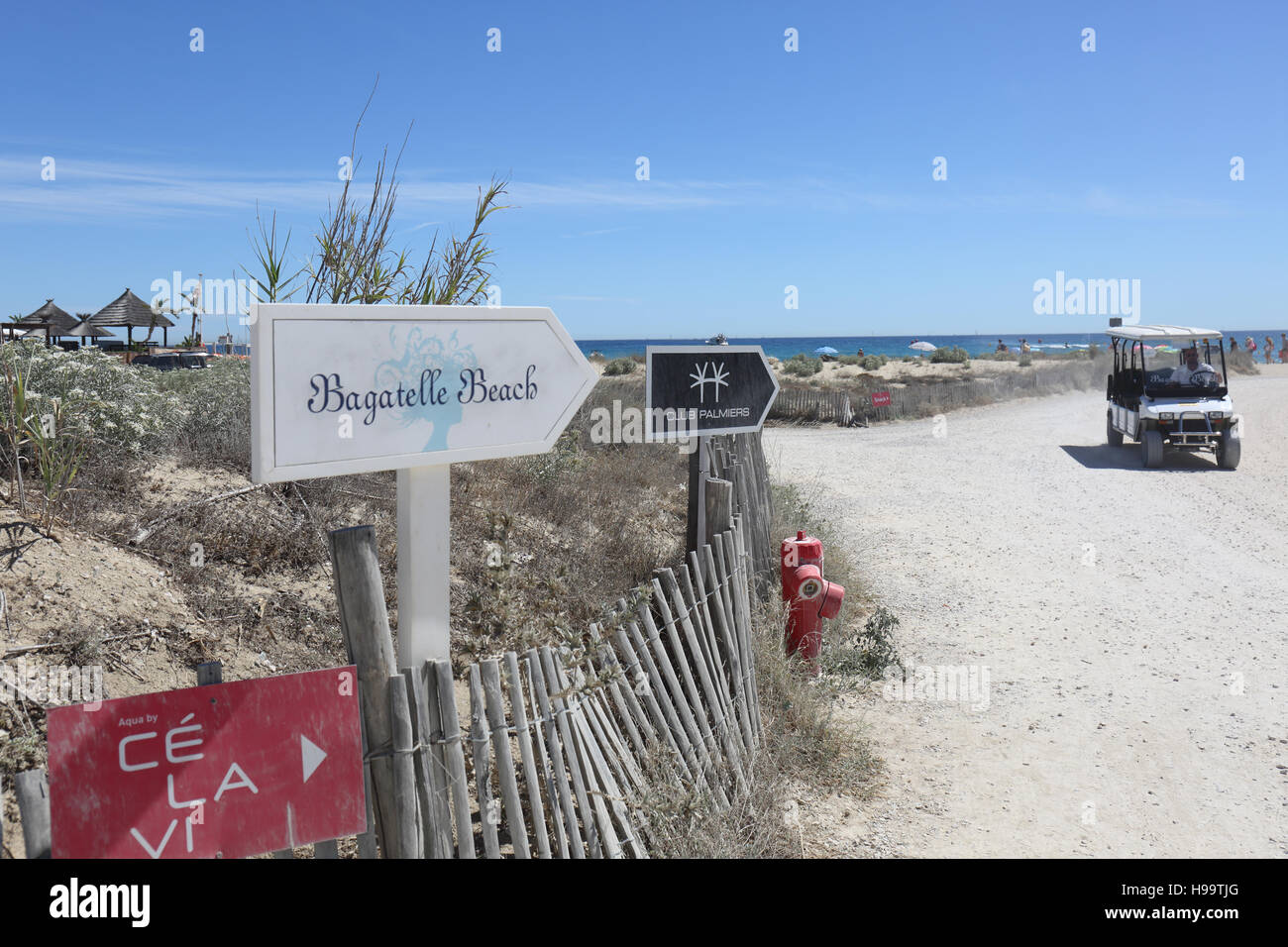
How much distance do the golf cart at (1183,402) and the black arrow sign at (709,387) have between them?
11753 mm

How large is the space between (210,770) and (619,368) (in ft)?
109

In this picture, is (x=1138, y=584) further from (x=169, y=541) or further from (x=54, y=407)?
(x=54, y=407)

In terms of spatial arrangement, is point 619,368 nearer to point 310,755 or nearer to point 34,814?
point 310,755

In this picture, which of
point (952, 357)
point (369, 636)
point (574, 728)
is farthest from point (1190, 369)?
point (952, 357)

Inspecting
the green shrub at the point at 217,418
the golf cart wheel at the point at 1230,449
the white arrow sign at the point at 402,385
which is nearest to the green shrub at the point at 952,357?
the golf cart wheel at the point at 1230,449

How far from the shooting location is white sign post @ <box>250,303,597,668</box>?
2.26 m

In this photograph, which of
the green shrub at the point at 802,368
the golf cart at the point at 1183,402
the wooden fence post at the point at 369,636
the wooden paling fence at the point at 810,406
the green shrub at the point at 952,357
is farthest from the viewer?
the green shrub at the point at 952,357

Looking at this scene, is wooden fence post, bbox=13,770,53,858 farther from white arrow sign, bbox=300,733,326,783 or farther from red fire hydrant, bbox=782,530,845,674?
red fire hydrant, bbox=782,530,845,674

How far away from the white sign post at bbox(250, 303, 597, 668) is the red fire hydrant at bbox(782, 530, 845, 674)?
10.7 feet

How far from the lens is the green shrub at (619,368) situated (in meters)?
33.1

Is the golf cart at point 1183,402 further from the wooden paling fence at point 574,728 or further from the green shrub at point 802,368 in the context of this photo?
the green shrub at point 802,368

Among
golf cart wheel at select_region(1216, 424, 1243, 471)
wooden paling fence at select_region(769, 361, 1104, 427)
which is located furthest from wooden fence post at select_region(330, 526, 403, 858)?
wooden paling fence at select_region(769, 361, 1104, 427)

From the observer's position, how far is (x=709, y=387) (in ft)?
18.5

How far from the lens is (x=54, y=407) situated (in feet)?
17.6
